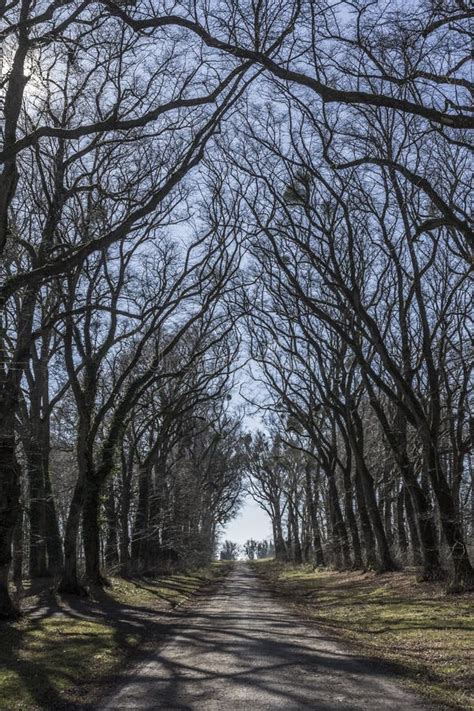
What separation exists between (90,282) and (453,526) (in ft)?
39.5

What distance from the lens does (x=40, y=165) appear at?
52.9 ft

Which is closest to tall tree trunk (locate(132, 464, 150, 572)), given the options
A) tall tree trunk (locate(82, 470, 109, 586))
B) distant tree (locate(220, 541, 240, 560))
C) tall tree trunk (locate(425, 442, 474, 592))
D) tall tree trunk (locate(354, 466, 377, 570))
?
tall tree trunk (locate(82, 470, 109, 586))

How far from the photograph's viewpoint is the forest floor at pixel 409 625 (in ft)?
26.4

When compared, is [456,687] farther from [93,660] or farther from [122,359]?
[122,359]

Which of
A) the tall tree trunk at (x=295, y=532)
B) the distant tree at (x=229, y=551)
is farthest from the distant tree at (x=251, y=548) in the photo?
the tall tree trunk at (x=295, y=532)

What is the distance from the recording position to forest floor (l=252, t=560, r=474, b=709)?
8055 mm

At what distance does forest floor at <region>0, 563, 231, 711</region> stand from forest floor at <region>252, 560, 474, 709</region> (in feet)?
12.0

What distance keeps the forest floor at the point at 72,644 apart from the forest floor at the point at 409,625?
3663mm

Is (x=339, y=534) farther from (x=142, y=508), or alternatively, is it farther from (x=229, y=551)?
(x=229, y=551)

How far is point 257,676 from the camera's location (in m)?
8.24

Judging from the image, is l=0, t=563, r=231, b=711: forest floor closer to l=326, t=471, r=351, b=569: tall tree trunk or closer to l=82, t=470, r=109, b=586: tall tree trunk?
l=82, t=470, r=109, b=586: tall tree trunk

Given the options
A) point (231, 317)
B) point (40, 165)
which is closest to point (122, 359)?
point (231, 317)

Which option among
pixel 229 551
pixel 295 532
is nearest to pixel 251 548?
pixel 229 551

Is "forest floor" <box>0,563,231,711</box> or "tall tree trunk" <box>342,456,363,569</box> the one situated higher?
"tall tree trunk" <box>342,456,363,569</box>
